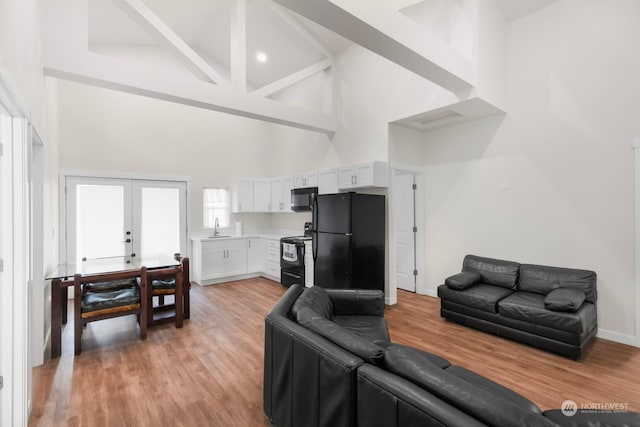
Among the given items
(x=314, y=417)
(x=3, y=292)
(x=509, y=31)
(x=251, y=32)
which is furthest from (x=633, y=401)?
(x=251, y=32)

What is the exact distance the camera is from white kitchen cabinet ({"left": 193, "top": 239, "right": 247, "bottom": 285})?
18.5ft

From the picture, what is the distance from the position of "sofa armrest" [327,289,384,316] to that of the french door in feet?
14.0

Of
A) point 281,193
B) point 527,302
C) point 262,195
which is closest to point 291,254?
point 281,193

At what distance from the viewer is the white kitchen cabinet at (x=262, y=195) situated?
6539 mm

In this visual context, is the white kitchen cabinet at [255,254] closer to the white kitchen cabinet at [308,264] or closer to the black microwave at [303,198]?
the black microwave at [303,198]

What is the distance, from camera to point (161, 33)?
3617 millimetres

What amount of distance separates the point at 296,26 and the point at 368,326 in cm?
482

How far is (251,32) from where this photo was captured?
5352 mm

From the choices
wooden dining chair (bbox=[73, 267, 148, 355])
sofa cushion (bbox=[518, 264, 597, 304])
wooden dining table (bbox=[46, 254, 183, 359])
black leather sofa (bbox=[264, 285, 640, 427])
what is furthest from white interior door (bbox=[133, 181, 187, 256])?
sofa cushion (bbox=[518, 264, 597, 304])

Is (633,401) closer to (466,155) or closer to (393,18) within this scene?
(466,155)

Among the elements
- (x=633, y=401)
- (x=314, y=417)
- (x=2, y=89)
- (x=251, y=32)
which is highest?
(x=251, y=32)

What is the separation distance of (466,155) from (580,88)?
141 cm

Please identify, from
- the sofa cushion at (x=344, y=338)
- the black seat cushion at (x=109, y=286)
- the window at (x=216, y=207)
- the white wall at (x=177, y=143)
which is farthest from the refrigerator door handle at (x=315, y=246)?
the sofa cushion at (x=344, y=338)

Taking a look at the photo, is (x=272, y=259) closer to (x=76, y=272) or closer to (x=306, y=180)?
(x=306, y=180)
